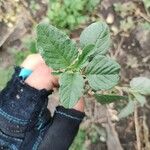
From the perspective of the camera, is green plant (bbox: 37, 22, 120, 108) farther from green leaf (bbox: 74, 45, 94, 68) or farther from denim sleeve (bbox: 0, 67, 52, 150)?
denim sleeve (bbox: 0, 67, 52, 150)

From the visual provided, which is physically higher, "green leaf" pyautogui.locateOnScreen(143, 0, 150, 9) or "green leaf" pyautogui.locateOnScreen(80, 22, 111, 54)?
"green leaf" pyautogui.locateOnScreen(80, 22, 111, 54)

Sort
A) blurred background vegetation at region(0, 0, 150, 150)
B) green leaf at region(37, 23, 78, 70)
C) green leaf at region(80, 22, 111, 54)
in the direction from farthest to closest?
blurred background vegetation at region(0, 0, 150, 150), green leaf at region(80, 22, 111, 54), green leaf at region(37, 23, 78, 70)

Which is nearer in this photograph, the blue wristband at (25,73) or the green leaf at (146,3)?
the blue wristband at (25,73)

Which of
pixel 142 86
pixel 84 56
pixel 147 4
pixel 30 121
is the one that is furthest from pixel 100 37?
pixel 147 4

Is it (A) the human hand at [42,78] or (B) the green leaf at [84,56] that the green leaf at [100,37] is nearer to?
(B) the green leaf at [84,56]

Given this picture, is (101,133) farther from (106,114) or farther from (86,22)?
(86,22)

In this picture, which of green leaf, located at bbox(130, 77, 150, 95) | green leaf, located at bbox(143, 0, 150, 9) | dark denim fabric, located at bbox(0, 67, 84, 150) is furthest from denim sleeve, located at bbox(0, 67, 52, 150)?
green leaf, located at bbox(143, 0, 150, 9)

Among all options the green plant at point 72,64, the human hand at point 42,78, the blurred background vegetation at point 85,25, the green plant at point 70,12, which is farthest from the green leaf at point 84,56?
the green plant at point 70,12
